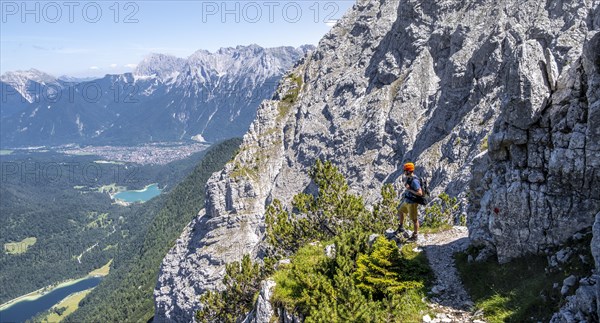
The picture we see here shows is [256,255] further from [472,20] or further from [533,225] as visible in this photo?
[533,225]

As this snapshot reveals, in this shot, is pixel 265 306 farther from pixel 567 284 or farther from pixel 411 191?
pixel 567 284

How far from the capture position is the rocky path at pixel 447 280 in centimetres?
1823

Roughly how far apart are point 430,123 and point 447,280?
210 feet

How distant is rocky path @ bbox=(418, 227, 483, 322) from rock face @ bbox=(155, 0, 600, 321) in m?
2.25

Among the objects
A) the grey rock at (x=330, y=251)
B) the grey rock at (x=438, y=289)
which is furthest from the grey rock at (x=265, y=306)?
the grey rock at (x=438, y=289)

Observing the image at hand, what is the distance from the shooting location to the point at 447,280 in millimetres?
21250

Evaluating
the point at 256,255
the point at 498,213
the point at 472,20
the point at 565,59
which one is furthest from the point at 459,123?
the point at 498,213

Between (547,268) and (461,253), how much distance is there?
6140 mm

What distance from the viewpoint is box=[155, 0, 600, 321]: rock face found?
1944cm

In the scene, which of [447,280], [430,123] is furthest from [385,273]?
[430,123]

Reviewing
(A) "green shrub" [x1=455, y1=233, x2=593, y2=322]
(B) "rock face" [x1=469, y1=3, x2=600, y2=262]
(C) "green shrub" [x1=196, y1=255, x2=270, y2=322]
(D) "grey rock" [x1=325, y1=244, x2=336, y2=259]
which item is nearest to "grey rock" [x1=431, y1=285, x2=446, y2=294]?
(A) "green shrub" [x1=455, y1=233, x2=593, y2=322]

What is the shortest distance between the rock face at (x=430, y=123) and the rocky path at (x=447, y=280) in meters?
2.25

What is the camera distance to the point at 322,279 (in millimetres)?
21016

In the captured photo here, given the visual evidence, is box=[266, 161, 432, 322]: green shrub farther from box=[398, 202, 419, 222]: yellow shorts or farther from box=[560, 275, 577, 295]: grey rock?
box=[560, 275, 577, 295]: grey rock
